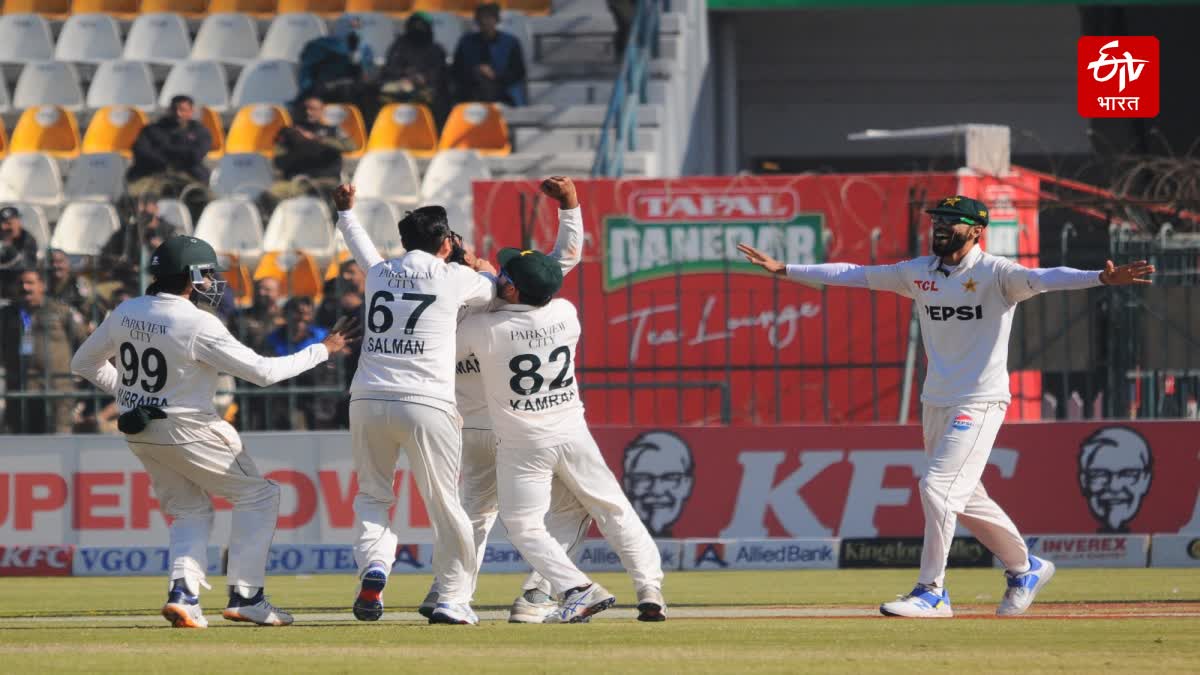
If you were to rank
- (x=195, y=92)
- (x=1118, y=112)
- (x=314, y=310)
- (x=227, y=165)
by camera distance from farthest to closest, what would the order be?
(x=1118, y=112)
(x=195, y=92)
(x=227, y=165)
(x=314, y=310)

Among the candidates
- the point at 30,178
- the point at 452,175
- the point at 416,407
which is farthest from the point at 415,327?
the point at 30,178

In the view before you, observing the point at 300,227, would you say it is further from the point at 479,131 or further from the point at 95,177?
the point at 95,177

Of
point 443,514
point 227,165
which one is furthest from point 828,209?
point 443,514

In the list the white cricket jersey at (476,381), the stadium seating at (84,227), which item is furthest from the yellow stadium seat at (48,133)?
the white cricket jersey at (476,381)

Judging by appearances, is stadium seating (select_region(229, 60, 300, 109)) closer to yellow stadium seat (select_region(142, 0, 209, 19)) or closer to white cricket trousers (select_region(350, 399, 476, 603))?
yellow stadium seat (select_region(142, 0, 209, 19))

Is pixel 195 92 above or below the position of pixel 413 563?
above

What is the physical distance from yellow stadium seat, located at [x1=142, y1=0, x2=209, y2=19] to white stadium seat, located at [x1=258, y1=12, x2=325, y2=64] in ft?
5.68

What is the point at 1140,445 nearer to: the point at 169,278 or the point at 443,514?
the point at 443,514

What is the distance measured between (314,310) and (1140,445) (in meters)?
7.04

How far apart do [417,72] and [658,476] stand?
7.86 m

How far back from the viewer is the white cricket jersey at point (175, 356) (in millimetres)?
9445

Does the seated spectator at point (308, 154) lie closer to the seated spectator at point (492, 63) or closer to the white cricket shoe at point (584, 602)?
the seated spectator at point (492, 63)

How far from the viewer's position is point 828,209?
17.6 m

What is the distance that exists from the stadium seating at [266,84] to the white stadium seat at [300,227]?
122 inches
